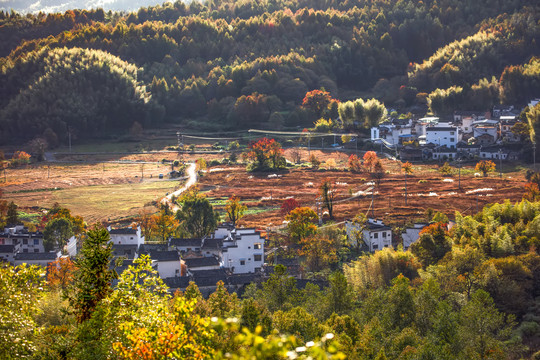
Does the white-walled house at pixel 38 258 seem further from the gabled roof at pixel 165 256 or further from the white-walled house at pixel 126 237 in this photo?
the gabled roof at pixel 165 256

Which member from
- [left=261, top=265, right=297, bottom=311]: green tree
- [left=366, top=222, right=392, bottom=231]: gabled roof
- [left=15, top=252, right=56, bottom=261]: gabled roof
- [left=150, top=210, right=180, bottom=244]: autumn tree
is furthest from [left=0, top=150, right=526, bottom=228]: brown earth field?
Answer: [left=261, top=265, right=297, bottom=311]: green tree

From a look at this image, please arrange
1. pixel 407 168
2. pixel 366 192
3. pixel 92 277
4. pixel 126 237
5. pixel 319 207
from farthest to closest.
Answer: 1. pixel 407 168
2. pixel 366 192
3. pixel 319 207
4. pixel 126 237
5. pixel 92 277

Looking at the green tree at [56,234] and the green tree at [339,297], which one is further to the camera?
the green tree at [56,234]

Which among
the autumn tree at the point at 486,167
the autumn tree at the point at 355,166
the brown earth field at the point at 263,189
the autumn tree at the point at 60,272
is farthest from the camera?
the autumn tree at the point at 355,166

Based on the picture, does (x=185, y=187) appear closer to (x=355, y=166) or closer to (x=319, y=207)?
(x=319, y=207)

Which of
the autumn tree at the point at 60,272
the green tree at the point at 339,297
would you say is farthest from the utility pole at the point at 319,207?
the green tree at the point at 339,297

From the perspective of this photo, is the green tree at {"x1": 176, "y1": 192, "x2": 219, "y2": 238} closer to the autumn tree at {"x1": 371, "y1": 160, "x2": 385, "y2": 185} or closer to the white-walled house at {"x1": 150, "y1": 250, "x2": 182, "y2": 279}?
the white-walled house at {"x1": 150, "y1": 250, "x2": 182, "y2": 279}

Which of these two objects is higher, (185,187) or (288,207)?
(185,187)

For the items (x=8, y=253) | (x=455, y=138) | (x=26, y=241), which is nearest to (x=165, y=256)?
(x=8, y=253)
